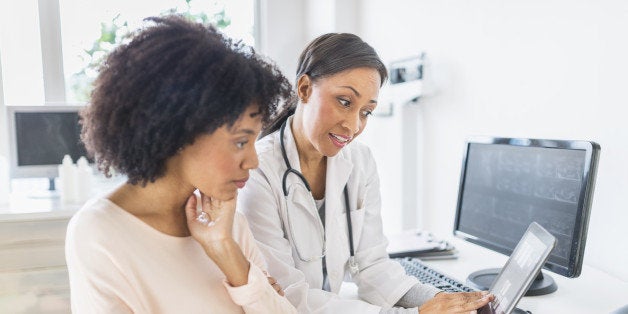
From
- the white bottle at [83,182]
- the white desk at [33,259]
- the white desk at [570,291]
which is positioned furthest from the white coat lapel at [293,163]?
the white bottle at [83,182]

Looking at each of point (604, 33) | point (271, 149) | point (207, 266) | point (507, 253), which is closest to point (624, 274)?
point (507, 253)

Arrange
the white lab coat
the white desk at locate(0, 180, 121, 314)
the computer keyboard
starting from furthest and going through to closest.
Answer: the white desk at locate(0, 180, 121, 314)
the computer keyboard
the white lab coat

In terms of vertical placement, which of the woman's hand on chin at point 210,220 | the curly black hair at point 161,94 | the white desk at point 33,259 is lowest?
the white desk at point 33,259

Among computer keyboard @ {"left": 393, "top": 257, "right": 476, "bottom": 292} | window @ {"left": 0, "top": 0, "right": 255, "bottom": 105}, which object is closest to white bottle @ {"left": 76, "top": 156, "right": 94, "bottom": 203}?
window @ {"left": 0, "top": 0, "right": 255, "bottom": 105}

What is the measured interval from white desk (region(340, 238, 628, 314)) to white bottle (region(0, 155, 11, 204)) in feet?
5.79

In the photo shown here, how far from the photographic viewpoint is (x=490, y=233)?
4.47 ft

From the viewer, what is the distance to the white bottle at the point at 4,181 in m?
2.25

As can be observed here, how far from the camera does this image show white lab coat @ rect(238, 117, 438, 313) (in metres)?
1.12

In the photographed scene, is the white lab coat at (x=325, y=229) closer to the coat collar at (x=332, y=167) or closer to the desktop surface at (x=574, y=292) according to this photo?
the coat collar at (x=332, y=167)

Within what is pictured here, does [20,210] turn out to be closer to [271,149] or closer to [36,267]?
[36,267]

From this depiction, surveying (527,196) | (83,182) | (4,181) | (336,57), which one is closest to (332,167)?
(336,57)

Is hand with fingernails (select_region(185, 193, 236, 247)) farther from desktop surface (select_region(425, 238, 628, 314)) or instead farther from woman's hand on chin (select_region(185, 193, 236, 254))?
desktop surface (select_region(425, 238, 628, 314))

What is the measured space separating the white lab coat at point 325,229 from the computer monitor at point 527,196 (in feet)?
0.89

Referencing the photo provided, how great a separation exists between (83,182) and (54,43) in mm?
902
